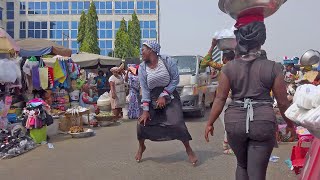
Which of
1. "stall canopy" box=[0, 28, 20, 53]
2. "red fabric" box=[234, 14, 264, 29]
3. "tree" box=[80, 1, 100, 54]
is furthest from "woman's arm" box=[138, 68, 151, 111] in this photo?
"tree" box=[80, 1, 100, 54]

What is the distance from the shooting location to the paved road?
5773mm

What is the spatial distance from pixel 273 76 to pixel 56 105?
9255 mm

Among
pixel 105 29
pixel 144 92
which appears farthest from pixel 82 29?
pixel 144 92

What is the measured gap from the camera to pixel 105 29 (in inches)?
2677

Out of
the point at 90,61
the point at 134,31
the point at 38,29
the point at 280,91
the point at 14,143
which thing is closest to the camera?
the point at 280,91

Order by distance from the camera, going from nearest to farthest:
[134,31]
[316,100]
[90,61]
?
1. [316,100]
2. [90,61]
3. [134,31]

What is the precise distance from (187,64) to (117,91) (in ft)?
8.17

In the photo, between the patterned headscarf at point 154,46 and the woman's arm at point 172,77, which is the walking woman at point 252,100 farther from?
the patterned headscarf at point 154,46

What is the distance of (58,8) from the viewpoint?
220 feet

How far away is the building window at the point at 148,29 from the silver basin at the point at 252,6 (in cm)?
6356

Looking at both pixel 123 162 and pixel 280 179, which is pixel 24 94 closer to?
pixel 123 162

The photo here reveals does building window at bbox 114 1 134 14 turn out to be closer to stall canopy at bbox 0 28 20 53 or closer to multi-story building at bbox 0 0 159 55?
multi-story building at bbox 0 0 159 55

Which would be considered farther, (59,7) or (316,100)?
(59,7)

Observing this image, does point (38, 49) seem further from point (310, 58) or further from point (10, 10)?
point (10, 10)
